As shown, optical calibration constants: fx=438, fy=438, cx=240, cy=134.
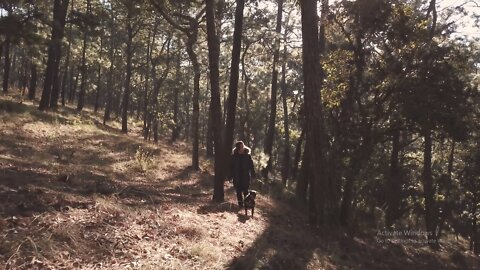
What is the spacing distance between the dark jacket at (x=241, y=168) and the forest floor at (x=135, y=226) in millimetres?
800

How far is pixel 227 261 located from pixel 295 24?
73.6 ft

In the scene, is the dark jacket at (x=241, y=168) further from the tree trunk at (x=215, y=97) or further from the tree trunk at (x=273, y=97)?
the tree trunk at (x=273, y=97)

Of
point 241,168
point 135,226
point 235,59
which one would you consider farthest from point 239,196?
point 135,226

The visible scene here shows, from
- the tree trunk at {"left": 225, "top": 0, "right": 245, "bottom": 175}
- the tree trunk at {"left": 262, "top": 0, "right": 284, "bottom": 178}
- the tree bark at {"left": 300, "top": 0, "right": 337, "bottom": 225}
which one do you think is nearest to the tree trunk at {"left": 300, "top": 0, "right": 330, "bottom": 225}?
the tree bark at {"left": 300, "top": 0, "right": 337, "bottom": 225}

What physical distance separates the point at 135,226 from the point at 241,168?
4.47 meters

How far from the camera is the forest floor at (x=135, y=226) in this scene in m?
5.73

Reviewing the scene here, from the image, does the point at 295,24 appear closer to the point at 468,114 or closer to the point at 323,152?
the point at 468,114

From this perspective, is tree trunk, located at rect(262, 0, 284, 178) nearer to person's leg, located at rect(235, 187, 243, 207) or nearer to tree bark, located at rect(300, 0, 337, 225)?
person's leg, located at rect(235, 187, 243, 207)

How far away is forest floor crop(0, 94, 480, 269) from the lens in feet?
18.8

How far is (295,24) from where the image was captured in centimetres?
2725

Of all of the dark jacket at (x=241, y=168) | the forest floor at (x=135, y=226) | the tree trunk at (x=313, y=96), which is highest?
the tree trunk at (x=313, y=96)

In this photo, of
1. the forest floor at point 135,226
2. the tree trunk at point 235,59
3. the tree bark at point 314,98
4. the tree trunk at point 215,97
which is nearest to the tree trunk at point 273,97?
the forest floor at point 135,226

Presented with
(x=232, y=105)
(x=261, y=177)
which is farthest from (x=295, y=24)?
(x=232, y=105)

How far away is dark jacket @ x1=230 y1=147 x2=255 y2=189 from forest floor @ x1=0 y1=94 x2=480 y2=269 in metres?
→ 0.80
